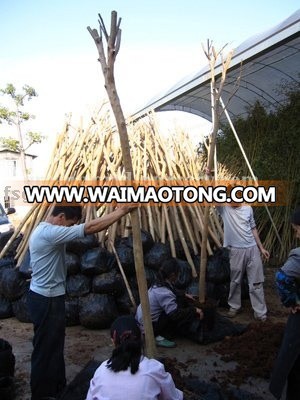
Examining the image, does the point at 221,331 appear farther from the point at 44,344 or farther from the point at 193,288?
the point at 44,344

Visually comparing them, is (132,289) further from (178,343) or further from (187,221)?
(187,221)

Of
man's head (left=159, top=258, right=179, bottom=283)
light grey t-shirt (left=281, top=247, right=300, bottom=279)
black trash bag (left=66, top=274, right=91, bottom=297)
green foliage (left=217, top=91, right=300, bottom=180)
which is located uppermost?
green foliage (left=217, top=91, right=300, bottom=180)

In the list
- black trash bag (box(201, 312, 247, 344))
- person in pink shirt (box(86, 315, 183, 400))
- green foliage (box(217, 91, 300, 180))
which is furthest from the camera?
green foliage (box(217, 91, 300, 180))

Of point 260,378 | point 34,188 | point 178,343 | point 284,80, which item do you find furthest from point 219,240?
point 284,80

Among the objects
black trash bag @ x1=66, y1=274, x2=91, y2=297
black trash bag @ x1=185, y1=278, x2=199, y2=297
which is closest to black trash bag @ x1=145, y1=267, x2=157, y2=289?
black trash bag @ x1=185, y1=278, x2=199, y2=297

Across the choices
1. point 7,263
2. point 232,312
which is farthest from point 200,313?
point 7,263

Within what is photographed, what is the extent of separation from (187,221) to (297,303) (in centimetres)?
271

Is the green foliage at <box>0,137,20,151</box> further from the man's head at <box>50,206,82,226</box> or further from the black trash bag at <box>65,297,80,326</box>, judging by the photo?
the man's head at <box>50,206,82,226</box>

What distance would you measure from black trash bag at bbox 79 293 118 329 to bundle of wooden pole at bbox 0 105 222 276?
2.31 ft

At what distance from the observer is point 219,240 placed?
4957 millimetres

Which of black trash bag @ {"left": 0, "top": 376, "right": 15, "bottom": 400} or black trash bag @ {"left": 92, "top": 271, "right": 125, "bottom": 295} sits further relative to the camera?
black trash bag @ {"left": 92, "top": 271, "right": 125, "bottom": 295}

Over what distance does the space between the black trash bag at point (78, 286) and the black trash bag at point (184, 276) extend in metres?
1.02

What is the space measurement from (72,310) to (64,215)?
1.91 metres

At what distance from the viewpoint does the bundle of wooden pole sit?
4.71 meters
